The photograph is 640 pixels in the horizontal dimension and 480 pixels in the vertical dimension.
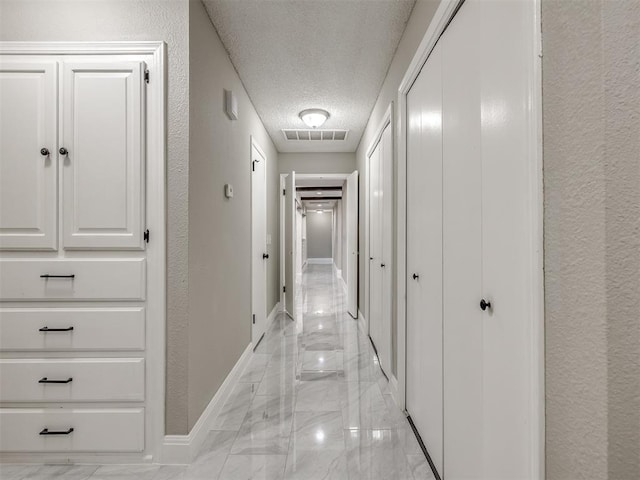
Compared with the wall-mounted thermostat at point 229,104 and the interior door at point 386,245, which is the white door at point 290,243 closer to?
the interior door at point 386,245

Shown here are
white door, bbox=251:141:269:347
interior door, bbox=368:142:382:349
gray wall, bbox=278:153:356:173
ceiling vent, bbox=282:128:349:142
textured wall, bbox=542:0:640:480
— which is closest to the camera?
textured wall, bbox=542:0:640:480

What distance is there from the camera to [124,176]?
1583 mm

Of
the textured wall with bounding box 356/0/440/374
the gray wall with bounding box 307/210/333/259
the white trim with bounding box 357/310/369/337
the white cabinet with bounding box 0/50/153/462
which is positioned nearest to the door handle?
the textured wall with bounding box 356/0/440/374

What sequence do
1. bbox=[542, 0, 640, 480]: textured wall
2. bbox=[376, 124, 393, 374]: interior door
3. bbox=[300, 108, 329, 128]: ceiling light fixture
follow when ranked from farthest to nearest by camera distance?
bbox=[300, 108, 329, 128]: ceiling light fixture
bbox=[376, 124, 393, 374]: interior door
bbox=[542, 0, 640, 480]: textured wall

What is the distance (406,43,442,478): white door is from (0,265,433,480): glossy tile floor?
0.21m

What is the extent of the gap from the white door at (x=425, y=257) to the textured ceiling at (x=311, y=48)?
0.56m

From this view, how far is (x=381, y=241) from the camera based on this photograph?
2.83 m

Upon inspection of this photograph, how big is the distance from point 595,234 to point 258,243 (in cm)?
309

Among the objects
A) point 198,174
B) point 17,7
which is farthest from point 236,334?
point 17,7

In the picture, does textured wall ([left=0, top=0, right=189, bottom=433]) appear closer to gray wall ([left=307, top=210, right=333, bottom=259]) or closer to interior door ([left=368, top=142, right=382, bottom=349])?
interior door ([left=368, top=142, right=382, bottom=349])

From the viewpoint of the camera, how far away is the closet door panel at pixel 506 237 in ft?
2.64

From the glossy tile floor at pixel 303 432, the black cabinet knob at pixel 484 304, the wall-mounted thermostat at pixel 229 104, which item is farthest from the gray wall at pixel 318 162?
the black cabinet knob at pixel 484 304

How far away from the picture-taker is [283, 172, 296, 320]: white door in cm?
440

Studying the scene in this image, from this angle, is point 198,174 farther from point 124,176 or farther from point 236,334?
point 236,334
